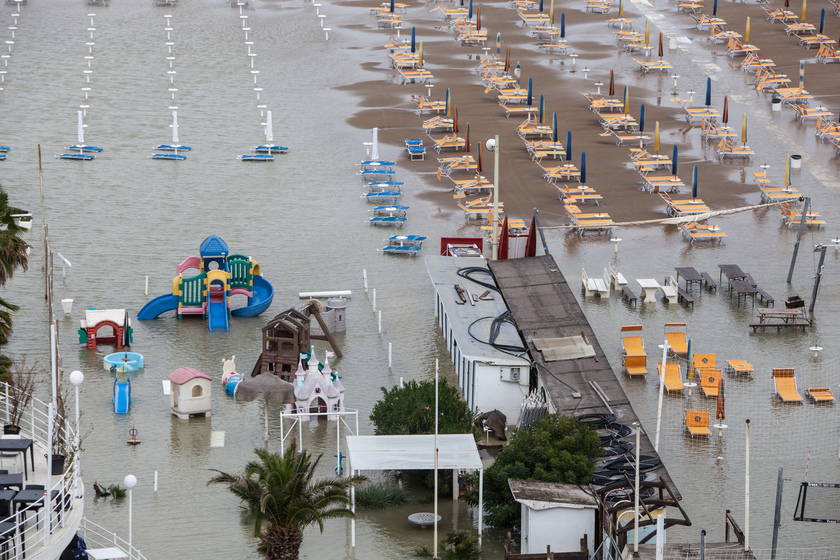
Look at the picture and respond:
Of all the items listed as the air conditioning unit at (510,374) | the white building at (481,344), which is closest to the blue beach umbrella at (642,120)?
the white building at (481,344)

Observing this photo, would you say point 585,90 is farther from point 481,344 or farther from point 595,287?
point 481,344

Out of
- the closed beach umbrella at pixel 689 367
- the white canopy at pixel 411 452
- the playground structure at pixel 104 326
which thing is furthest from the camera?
the playground structure at pixel 104 326

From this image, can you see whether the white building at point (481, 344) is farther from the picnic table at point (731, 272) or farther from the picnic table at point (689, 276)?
the picnic table at point (731, 272)

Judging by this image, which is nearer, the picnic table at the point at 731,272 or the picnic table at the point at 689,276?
the picnic table at the point at 731,272

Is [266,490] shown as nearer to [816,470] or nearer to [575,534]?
[575,534]

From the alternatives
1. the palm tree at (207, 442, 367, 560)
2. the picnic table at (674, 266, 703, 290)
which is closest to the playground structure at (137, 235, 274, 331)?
the picnic table at (674, 266, 703, 290)

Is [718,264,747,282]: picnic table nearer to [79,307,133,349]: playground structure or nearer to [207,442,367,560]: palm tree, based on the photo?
[79,307,133,349]: playground structure


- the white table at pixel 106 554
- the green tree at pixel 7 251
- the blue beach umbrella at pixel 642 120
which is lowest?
the white table at pixel 106 554
